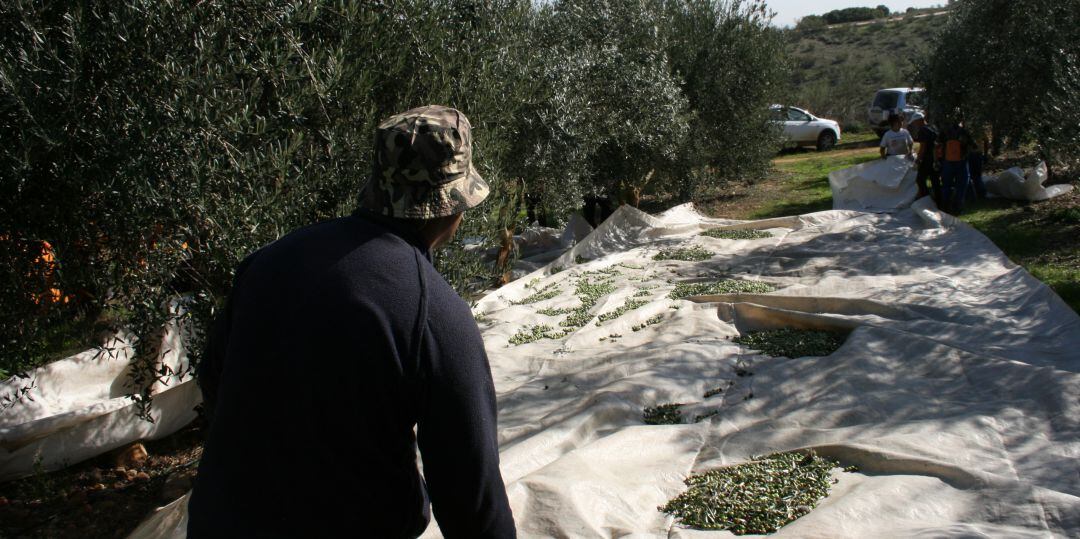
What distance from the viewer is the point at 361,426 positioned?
67.4 inches

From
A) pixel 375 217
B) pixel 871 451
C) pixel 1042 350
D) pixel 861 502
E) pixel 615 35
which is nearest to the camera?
pixel 375 217

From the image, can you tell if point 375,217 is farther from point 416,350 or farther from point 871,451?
point 871,451

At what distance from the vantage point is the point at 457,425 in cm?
171

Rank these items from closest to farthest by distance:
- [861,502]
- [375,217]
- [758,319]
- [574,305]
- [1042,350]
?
[375,217], [861,502], [1042,350], [758,319], [574,305]

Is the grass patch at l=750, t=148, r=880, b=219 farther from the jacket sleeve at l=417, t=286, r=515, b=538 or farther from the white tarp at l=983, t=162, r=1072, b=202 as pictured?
the jacket sleeve at l=417, t=286, r=515, b=538

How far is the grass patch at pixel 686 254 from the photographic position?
31.6 feet

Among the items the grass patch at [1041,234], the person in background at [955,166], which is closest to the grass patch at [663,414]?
the grass patch at [1041,234]

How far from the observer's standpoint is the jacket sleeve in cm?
170

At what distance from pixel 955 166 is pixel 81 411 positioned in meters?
12.5

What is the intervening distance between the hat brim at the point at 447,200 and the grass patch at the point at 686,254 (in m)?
7.87

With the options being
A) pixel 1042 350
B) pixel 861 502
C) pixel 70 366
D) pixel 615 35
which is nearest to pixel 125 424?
pixel 70 366

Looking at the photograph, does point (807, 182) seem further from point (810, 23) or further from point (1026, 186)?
point (810, 23)

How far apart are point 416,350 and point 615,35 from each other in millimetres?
10630

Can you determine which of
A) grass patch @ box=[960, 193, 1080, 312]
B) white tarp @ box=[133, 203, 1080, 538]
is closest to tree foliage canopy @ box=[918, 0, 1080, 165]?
grass patch @ box=[960, 193, 1080, 312]
